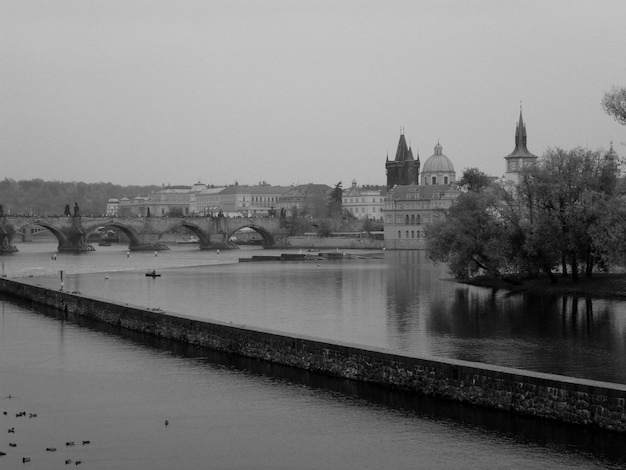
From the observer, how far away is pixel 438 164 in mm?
160000

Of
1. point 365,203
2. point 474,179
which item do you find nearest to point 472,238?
point 474,179

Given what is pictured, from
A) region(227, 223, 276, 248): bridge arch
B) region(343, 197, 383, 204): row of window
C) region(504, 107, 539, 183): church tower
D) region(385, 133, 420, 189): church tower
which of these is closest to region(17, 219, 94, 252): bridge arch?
region(227, 223, 276, 248): bridge arch

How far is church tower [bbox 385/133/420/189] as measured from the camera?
575 ft

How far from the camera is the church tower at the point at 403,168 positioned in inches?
6894

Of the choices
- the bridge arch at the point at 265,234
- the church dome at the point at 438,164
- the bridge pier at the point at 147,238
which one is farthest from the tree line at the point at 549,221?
the church dome at the point at 438,164

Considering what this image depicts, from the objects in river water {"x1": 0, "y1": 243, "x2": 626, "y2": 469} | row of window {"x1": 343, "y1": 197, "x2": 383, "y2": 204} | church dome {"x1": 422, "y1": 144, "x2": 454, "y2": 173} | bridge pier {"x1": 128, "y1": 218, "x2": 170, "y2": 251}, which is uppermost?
church dome {"x1": 422, "y1": 144, "x2": 454, "y2": 173}

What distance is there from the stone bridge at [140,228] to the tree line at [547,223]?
7251 cm

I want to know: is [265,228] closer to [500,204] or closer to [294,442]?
[500,204]

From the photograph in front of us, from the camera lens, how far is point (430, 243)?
63.9m

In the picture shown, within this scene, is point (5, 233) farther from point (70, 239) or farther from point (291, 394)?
point (291, 394)

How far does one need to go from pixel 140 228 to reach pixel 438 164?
5263 centimetres

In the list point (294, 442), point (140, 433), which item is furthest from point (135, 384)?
point (294, 442)

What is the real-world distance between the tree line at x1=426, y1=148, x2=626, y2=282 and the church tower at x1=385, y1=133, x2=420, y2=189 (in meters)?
114

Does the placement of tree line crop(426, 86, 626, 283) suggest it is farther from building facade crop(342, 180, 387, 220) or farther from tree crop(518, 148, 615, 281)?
building facade crop(342, 180, 387, 220)
